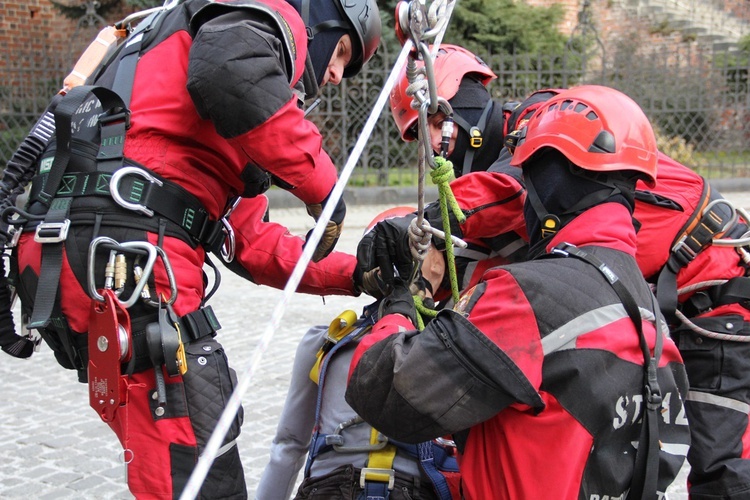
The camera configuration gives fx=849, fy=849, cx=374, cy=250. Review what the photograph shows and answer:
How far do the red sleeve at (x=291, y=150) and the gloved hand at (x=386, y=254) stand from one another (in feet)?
1.14

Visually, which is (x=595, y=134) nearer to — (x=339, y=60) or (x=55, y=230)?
(x=339, y=60)

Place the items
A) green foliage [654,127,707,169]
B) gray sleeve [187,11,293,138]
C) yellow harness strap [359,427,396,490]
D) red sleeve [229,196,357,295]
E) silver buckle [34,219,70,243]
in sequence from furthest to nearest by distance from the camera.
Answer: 1. green foliage [654,127,707,169]
2. red sleeve [229,196,357,295]
3. yellow harness strap [359,427,396,490]
4. silver buckle [34,219,70,243]
5. gray sleeve [187,11,293,138]

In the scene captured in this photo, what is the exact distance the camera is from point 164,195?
2424mm

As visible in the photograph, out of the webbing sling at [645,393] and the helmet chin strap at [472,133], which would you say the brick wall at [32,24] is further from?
the webbing sling at [645,393]

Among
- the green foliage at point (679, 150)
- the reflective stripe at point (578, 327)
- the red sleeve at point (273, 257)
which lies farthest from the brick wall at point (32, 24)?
the reflective stripe at point (578, 327)

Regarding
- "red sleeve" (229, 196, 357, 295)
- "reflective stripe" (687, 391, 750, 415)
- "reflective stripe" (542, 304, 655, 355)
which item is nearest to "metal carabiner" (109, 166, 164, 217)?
"red sleeve" (229, 196, 357, 295)

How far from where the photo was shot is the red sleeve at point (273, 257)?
3.05 m

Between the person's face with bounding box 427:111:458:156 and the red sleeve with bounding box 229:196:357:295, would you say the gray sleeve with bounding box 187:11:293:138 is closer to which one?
the red sleeve with bounding box 229:196:357:295

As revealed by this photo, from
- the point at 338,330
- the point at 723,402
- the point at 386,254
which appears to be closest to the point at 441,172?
the point at 386,254

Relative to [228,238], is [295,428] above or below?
below

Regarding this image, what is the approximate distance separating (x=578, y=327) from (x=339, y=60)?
1382mm

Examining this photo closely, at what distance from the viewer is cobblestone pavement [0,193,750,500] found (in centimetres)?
430

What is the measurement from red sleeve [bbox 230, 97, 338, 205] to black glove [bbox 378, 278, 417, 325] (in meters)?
0.38

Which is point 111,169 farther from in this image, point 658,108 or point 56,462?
point 658,108
